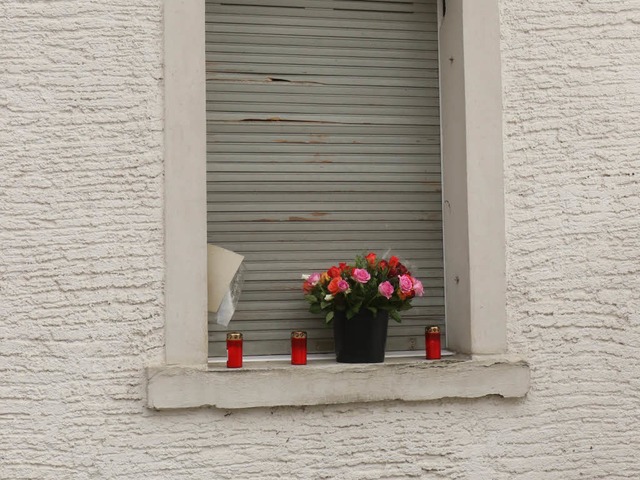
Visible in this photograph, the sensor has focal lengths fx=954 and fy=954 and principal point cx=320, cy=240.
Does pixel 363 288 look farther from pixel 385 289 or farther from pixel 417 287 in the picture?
pixel 417 287

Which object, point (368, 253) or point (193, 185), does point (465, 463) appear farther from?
point (193, 185)

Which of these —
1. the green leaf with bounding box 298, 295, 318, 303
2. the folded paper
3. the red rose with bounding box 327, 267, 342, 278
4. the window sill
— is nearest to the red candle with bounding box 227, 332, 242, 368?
the window sill

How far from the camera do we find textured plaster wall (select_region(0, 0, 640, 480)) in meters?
3.90

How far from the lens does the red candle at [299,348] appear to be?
4145 millimetres

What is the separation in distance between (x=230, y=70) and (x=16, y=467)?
76.9 inches

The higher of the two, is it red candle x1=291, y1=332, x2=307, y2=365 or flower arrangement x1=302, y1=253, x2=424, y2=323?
flower arrangement x1=302, y1=253, x2=424, y2=323

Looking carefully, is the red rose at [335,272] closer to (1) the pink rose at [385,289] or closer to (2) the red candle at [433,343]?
(1) the pink rose at [385,289]

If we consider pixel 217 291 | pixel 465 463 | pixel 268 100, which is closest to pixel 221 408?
pixel 217 291

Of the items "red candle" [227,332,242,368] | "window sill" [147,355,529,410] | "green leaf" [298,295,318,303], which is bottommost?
"window sill" [147,355,529,410]

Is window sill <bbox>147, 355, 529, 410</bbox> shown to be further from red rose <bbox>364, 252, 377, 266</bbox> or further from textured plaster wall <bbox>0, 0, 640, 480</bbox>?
red rose <bbox>364, 252, 377, 266</bbox>

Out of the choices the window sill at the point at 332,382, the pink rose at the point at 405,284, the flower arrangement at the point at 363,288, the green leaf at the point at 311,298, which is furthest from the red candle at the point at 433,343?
the green leaf at the point at 311,298

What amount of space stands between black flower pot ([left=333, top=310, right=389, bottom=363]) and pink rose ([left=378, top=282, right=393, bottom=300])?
11cm

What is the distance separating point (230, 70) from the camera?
4375 millimetres

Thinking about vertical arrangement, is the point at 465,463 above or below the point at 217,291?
below
